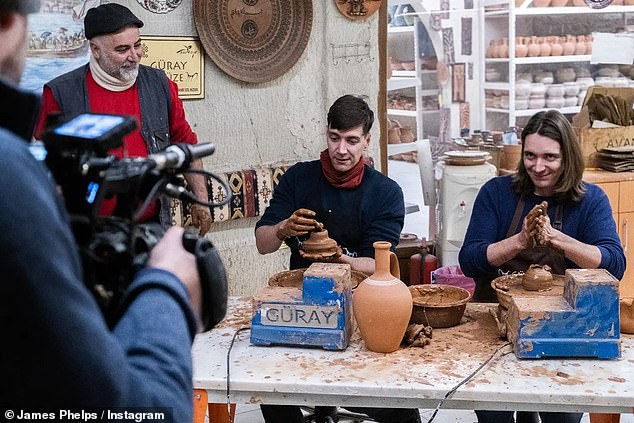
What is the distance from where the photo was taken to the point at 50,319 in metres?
0.92

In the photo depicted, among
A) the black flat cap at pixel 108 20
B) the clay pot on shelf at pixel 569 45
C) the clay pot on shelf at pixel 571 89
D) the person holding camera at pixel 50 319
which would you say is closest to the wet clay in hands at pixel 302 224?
the black flat cap at pixel 108 20

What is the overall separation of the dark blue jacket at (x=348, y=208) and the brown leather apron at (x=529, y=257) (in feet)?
1.58

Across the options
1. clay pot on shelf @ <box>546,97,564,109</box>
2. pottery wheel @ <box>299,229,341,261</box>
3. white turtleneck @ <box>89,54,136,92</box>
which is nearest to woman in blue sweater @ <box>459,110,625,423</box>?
pottery wheel @ <box>299,229,341,261</box>

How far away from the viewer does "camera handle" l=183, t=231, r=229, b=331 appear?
118 cm

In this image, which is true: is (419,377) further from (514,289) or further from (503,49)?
(503,49)

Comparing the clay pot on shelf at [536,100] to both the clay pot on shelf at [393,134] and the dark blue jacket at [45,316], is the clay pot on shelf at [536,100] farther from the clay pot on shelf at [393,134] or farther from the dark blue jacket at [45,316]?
the dark blue jacket at [45,316]

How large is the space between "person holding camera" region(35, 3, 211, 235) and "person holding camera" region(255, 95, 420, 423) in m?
0.49

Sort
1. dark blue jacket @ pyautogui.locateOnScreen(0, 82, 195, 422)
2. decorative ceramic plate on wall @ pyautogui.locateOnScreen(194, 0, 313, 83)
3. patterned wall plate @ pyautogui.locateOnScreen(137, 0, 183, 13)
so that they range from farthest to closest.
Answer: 1. decorative ceramic plate on wall @ pyautogui.locateOnScreen(194, 0, 313, 83)
2. patterned wall plate @ pyautogui.locateOnScreen(137, 0, 183, 13)
3. dark blue jacket @ pyautogui.locateOnScreen(0, 82, 195, 422)

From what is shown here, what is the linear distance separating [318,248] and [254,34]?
6.78ft

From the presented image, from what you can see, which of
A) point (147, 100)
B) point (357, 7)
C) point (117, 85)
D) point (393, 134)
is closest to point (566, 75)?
point (393, 134)

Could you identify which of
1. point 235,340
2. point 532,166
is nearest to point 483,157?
point 532,166

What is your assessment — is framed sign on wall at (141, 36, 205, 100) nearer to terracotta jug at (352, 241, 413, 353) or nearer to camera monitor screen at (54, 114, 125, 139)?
terracotta jug at (352, 241, 413, 353)

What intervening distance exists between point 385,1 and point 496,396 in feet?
10.7

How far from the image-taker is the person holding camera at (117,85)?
3508 mm
